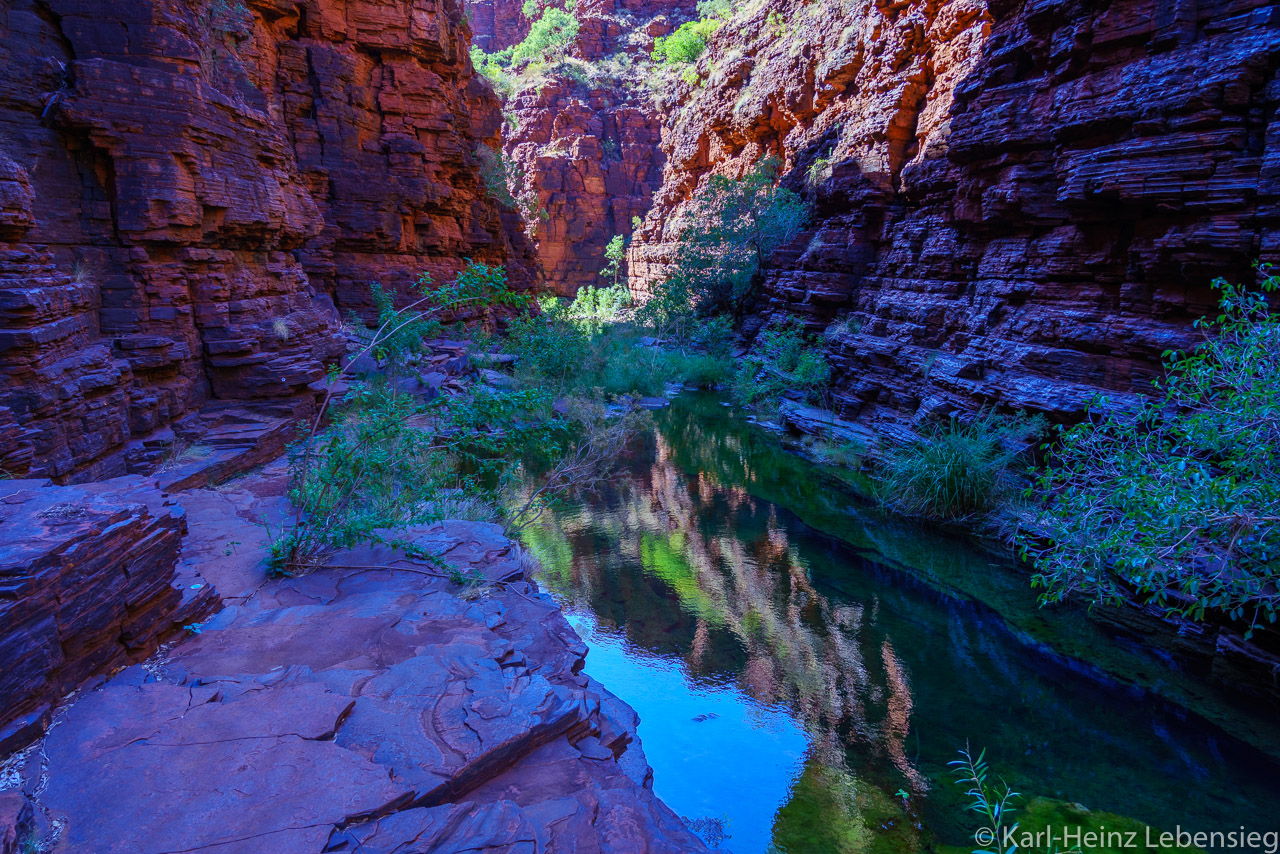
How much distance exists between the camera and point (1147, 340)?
891 centimetres

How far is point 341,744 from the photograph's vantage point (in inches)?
134

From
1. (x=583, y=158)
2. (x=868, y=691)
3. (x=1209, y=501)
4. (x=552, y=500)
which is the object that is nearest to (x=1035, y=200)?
(x=1209, y=501)

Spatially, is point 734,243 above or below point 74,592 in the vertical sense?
above

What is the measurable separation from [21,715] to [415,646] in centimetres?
201

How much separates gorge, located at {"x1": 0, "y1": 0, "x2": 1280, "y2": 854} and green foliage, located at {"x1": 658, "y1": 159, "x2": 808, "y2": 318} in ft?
17.8

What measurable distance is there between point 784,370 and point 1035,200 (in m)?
7.58

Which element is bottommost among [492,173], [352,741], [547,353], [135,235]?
[352,741]

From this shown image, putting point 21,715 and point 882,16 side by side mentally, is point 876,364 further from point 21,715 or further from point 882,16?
point 21,715

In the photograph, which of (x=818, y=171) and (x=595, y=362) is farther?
(x=818, y=171)

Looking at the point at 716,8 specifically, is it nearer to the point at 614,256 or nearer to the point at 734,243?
the point at 614,256

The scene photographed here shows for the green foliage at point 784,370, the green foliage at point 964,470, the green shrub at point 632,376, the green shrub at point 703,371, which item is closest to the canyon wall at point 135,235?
the green shrub at point 632,376

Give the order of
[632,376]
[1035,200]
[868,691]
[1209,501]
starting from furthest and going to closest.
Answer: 1. [632,376]
2. [1035,200]
3. [868,691]
4. [1209,501]

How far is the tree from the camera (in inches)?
1550

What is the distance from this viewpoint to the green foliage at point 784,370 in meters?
16.0
